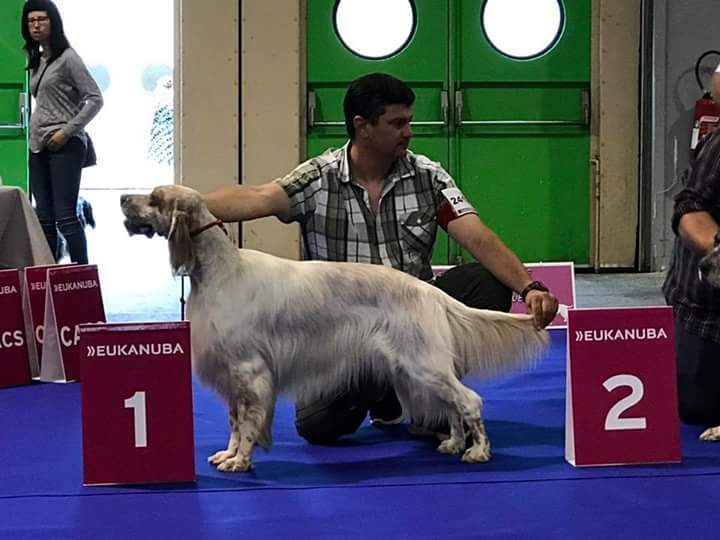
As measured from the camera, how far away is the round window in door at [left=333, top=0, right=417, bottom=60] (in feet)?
24.5

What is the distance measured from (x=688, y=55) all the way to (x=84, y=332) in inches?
233

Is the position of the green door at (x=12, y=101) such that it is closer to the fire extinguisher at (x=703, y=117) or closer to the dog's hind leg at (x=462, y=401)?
the fire extinguisher at (x=703, y=117)

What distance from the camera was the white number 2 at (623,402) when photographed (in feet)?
8.72

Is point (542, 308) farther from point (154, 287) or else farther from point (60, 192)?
point (154, 287)

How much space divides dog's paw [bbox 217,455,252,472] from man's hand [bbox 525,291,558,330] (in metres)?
0.82

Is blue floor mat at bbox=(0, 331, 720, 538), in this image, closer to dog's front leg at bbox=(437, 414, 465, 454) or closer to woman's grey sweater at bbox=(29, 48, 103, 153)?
dog's front leg at bbox=(437, 414, 465, 454)

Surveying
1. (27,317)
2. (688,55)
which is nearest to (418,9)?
(688,55)

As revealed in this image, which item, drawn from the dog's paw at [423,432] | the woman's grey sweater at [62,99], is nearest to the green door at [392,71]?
the woman's grey sweater at [62,99]

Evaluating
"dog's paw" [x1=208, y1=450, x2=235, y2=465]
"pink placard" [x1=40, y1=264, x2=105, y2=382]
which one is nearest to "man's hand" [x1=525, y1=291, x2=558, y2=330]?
"dog's paw" [x1=208, y1=450, x2=235, y2=465]

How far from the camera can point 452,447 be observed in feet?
9.46

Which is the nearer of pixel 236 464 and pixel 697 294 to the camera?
pixel 236 464

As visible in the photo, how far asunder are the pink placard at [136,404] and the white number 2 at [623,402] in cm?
100

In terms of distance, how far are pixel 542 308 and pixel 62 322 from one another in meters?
1.97

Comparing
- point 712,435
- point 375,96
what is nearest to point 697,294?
point 712,435
